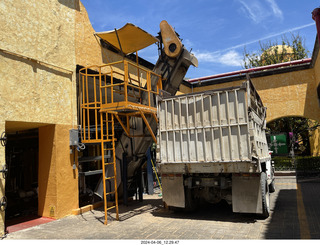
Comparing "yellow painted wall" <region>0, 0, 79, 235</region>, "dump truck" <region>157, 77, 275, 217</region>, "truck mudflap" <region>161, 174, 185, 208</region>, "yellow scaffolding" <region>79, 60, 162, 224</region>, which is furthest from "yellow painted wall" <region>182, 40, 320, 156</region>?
"yellow painted wall" <region>0, 0, 79, 235</region>

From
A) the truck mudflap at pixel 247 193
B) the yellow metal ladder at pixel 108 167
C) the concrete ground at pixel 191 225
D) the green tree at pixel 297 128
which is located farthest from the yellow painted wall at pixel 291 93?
the yellow metal ladder at pixel 108 167

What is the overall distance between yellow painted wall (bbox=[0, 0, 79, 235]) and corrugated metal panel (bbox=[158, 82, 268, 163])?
3.16 metres

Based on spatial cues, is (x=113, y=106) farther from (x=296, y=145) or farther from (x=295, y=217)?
(x=296, y=145)

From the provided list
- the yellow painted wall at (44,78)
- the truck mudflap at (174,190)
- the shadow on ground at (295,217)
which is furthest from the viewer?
the truck mudflap at (174,190)

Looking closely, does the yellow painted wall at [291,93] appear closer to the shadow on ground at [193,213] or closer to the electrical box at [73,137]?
the shadow on ground at [193,213]

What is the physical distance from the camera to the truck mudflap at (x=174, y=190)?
23.9ft

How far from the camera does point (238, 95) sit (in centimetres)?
650

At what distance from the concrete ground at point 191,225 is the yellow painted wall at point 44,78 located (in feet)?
3.48

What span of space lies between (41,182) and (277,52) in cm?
2631

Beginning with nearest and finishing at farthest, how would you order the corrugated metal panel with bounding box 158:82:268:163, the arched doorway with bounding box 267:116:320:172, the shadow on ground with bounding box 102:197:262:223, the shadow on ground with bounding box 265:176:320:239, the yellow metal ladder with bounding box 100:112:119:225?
the shadow on ground with bounding box 265:176:320:239
the corrugated metal panel with bounding box 158:82:268:163
the shadow on ground with bounding box 102:197:262:223
the yellow metal ladder with bounding box 100:112:119:225
the arched doorway with bounding box 267:116:320:172

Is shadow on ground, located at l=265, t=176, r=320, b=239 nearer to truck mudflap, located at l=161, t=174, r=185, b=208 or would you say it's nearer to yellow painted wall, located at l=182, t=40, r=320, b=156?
truck mudflap, located at l=161, t=174, r=185, b=208

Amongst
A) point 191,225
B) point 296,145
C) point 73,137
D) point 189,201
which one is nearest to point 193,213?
point 189,201

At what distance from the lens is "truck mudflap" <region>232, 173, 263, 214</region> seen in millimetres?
6438

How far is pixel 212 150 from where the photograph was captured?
6664 millimetres
